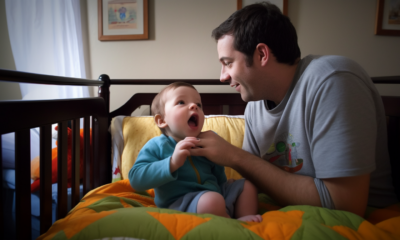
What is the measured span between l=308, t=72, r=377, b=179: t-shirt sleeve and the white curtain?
5.61 feet

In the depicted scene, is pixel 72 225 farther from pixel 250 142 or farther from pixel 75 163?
pixel 250 142

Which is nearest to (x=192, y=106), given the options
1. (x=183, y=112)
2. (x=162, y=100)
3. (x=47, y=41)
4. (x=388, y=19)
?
(x=183, y=112)

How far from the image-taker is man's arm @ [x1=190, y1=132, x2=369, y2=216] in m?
0.78

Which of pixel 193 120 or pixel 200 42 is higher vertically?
A: pixel 200 42

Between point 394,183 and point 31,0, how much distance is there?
2.29 metres

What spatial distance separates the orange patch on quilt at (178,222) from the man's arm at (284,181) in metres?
0.23

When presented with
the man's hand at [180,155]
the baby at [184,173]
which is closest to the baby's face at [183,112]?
the baby at [184,173]

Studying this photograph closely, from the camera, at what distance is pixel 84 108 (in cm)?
113

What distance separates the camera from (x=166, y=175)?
0.83 metres

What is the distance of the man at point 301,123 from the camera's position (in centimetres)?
76

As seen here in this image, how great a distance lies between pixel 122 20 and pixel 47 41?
0.59 meters

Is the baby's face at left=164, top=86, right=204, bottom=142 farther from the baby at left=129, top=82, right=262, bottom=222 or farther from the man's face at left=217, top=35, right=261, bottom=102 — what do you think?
the man's face at left=217, top=35, right=261, bottom=102

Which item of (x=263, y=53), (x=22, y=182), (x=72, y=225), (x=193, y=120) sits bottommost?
(x=72, y=225)

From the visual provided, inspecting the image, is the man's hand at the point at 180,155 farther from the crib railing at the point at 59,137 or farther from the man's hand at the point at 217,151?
the crib railing at the point at 59,137
